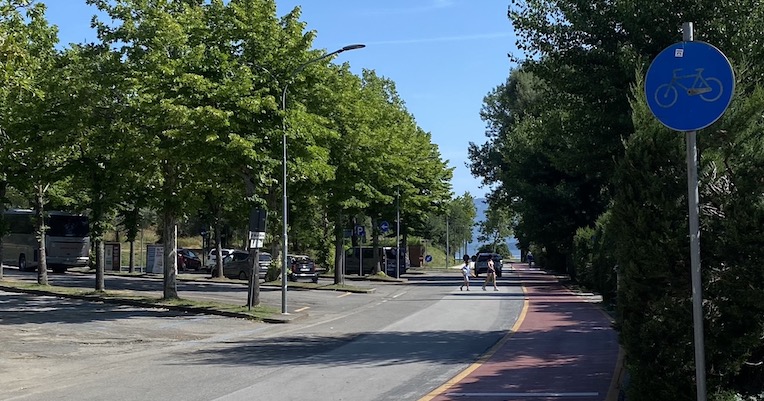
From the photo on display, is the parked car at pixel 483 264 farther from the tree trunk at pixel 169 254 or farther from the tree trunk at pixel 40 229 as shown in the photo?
the tree trunk at pixel 169 254

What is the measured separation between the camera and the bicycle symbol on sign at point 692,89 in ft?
21.0

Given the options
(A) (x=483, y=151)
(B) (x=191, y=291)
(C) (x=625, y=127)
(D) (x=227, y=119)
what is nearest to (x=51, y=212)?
(B) (x=191, y=291)

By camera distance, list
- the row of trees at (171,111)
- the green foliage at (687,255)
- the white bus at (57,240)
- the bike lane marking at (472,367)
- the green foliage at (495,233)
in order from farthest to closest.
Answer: the green foliage at (495,233)
the white bus at (57,240)
the row of trees at (171,111)
the bike lane marking at (472,367)
the green foliage at (687,255)

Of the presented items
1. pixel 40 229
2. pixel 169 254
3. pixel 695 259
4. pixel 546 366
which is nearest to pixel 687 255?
pixel 695 259

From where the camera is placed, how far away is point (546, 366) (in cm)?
1376

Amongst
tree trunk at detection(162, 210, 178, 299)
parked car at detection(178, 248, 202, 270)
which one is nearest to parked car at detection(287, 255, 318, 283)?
tree trunk at detection(162, 210, 178, 299)

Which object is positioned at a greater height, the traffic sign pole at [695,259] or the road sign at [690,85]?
the road sign at [690,85]

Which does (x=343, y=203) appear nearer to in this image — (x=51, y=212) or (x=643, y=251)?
(x=51, y=212)

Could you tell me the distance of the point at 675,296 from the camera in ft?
25.7

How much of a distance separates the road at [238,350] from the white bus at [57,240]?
18182mm

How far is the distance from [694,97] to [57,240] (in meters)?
46.5

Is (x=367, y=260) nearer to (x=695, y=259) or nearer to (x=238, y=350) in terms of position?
(x=238, y=350)

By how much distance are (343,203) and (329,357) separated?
2214 centimetres

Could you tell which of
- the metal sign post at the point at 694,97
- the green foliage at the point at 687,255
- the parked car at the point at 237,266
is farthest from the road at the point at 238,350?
the parked car at the point at 237,266
